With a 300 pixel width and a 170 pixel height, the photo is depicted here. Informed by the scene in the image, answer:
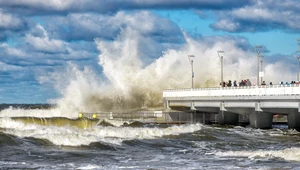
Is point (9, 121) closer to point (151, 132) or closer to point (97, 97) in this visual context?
point (151, 132)

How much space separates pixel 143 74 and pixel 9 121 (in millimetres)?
51266

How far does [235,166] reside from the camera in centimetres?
3216

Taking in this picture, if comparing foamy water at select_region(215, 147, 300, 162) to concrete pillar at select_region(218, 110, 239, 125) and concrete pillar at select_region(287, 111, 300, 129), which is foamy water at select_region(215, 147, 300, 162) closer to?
concrete pillar at select_region(287, 111, 300, 129)

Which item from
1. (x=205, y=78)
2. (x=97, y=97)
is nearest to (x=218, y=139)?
(x=97, y=97)

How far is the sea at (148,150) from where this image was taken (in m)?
32.8

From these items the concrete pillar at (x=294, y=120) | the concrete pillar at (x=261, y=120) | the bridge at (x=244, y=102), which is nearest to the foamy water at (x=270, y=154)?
the bridge at (x=244, y=102)

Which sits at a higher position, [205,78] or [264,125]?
[205,78]

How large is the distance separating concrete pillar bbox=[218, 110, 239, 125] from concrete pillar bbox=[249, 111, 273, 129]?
7965mm

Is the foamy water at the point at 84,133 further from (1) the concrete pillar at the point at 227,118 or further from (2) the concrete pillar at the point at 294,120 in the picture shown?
(1) the concrete pillar at the point at 227,118

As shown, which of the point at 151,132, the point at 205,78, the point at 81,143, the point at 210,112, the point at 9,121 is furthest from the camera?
the point at 205,78

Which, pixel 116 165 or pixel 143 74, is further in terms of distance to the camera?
pixel 143 74

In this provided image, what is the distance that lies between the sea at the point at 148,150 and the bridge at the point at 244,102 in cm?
384

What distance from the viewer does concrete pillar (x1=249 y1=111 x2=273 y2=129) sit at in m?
67.9

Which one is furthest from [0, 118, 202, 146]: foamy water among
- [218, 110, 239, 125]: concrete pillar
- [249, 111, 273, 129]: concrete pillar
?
[218, 110, 239, 125]: concrete pillar
